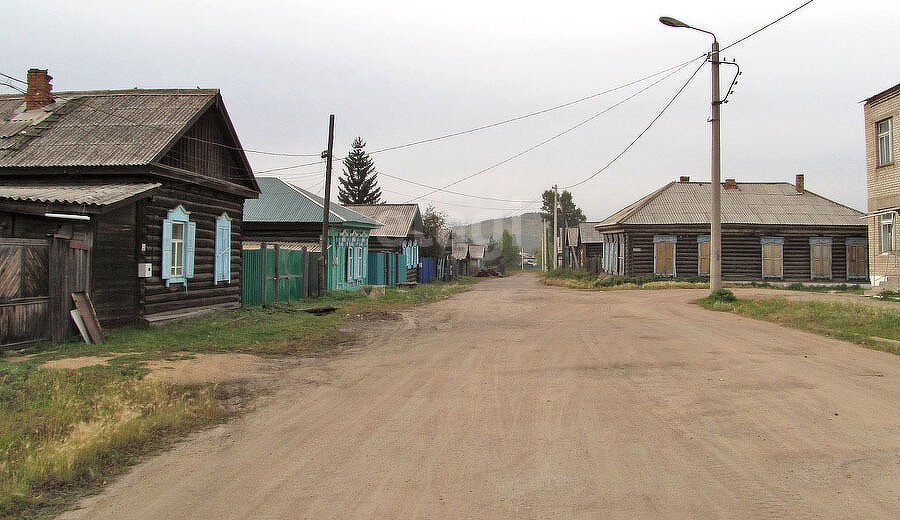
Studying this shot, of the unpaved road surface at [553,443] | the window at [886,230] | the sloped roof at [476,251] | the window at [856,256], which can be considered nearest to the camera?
the unpaved road surface at [553,443]

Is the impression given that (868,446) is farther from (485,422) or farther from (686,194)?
(686,194)

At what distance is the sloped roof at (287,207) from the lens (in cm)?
2941

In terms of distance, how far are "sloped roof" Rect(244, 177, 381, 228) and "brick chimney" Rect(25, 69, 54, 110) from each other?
1187 cm

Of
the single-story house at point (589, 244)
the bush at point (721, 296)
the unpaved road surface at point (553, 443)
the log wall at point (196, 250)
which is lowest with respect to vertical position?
the unpaved road surface at point (553, 443)

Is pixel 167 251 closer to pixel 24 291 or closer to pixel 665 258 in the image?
pixel 24 291

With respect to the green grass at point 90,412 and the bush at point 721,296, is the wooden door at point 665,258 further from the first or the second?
the green grass at point 90,412

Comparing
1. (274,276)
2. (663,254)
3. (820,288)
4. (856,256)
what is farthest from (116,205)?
(856,256)

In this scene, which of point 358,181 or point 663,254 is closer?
point 663,254

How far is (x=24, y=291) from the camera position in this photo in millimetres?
10641

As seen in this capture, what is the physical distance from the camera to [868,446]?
18.7 ft

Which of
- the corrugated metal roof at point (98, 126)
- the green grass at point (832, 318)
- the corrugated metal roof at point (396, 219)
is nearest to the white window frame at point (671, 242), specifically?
the corrugated metal roof at point (396, 219)

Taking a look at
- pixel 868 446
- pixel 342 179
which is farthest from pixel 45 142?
pixel 342 179

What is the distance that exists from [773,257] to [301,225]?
25012mm

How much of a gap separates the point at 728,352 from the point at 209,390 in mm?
8026
